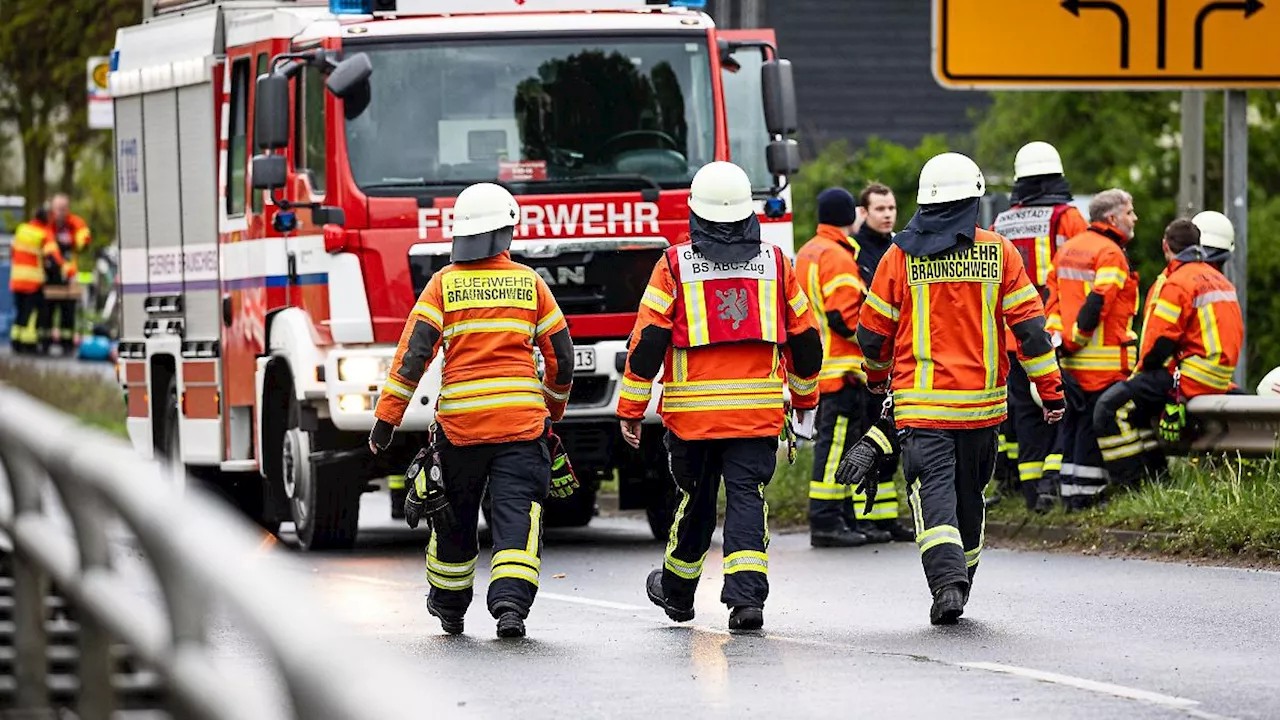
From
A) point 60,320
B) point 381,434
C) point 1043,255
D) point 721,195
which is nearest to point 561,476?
point 381,434

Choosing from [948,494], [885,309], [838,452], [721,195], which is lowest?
[838,452]

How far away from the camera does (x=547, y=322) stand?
10.1m

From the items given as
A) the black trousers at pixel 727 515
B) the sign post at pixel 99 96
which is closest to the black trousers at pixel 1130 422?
the black trousers at pixel 727 515

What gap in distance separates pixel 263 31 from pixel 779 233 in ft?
9.93

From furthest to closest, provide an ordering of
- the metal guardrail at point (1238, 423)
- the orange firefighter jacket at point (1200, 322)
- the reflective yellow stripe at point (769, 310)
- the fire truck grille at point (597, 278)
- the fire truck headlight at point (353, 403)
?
the orange firefighter jacket at point (1200, 322)
the fire truck grille at point (597, 278)
the fire truck headlight at point (353, 403)
the metal guardrail at point (1238, 423)
the reflective yellow stripe at point (769, 310)

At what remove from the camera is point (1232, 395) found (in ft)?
44.7

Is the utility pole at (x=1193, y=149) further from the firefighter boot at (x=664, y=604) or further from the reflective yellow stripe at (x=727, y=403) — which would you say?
the firefighter boot at (x=664, y=604)

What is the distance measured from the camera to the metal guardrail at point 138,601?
9.64 ft

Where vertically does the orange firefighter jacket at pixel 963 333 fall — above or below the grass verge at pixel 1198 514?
above

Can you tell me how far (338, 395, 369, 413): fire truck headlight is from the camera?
531 inches

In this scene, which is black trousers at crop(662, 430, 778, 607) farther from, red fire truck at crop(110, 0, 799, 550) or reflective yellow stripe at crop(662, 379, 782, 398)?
red fire truck at crop(110, 0, 799, 550)

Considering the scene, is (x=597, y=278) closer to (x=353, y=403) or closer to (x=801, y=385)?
(x=353, y=403)

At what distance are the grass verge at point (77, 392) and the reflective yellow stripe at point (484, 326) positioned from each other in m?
14.4

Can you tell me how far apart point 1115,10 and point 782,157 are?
1.90 metres
